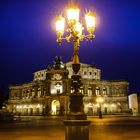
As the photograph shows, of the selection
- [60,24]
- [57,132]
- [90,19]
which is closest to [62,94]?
[57,132]

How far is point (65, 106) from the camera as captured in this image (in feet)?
285

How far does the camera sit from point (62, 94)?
289 feet

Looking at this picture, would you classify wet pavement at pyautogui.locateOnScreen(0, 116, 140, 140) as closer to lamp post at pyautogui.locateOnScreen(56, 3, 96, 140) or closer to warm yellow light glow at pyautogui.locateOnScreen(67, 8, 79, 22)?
lamp post at pyautogui.locateOnScreen(56, 3, 96, 140)

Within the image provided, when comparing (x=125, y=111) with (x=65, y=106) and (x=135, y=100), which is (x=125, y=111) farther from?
(x=65, y=106)

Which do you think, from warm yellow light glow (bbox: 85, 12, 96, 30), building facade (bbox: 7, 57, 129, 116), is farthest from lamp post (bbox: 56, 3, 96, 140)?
building facade (bbox: 7, 57, 129, 116)

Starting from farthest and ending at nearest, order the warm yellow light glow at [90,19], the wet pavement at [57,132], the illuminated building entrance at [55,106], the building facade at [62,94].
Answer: the building facade at [62,94] < the illuminated building entrance at [55,106] < the wet pavement at [57,132] < the warm yellow light glow at [90,19]

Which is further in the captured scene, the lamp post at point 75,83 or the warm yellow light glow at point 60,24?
the warm yellow light glow at point 60,24

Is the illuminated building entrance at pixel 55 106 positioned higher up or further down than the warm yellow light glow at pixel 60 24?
further down

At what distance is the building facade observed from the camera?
8906 cm

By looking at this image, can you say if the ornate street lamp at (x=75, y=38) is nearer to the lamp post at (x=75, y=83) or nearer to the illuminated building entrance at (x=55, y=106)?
the lamp post at (x=75, y=83)

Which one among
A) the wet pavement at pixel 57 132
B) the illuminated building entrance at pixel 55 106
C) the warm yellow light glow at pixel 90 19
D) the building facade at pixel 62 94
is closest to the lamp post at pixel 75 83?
the warm yellow light glow at pixel 90 19

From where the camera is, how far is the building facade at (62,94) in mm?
89062

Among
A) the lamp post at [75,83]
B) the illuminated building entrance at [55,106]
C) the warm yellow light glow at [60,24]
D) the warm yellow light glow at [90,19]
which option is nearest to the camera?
the lamp post at [75,83]

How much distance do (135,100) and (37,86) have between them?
37.2 m
